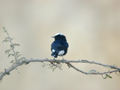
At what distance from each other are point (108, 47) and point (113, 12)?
27cm

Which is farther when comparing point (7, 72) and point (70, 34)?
point (70, 34)

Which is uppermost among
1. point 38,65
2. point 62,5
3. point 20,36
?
point 62,5

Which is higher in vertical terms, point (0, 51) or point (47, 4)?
point (47, 4)

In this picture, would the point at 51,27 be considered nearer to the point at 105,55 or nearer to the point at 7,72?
the point at 105,55

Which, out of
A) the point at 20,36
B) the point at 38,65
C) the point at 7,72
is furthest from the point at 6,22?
the point at 7,72

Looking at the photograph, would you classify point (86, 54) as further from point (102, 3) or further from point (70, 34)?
point (102, 3)

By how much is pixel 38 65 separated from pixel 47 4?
0.49 metres

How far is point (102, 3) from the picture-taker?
11.3 feet

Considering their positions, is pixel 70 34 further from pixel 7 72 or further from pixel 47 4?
pixel 7 72

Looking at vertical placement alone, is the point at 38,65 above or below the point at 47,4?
below

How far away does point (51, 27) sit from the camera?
335 centimetres

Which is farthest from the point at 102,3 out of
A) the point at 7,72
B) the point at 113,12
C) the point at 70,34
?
the point at 7,72

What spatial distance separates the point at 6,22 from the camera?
3.39 metres

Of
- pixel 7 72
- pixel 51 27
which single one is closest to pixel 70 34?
pixel 51 27
